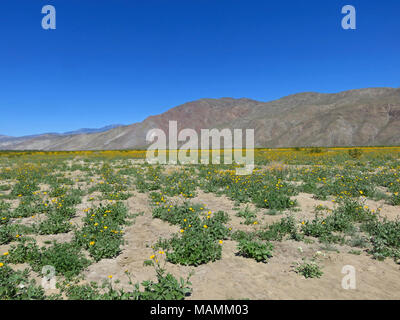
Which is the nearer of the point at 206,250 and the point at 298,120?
the point at 206,250

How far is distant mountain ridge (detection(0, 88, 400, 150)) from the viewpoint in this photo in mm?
84000

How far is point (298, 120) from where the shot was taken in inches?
4038

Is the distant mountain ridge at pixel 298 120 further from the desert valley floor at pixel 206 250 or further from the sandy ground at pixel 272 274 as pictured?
Result: the sandy ground at pixel 272 274

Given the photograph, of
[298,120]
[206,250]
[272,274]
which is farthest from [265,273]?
[298,120]

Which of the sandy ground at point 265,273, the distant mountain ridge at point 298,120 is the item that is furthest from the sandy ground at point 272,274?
the distant mountain ridge at point 298,120

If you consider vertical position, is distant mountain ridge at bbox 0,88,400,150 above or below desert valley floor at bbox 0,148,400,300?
above

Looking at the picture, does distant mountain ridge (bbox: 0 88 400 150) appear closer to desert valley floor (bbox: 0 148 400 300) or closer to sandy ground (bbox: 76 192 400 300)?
desert valley floor (bbox: 0 148 400 300)

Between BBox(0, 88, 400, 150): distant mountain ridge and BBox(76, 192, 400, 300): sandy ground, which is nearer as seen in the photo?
BBox(76, 192, 400, 300): sandy ground

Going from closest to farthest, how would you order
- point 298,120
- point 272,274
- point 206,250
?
point 272,274 → point 206,250 → point 298,120

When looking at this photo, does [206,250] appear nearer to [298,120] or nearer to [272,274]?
[272,274]

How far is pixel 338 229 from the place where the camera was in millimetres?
6336

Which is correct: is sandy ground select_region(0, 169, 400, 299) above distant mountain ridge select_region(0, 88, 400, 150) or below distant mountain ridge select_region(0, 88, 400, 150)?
below

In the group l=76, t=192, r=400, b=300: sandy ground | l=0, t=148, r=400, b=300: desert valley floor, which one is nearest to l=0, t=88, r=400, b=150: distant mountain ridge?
l=0, t=148, r=400, b=300: desert valley floor
